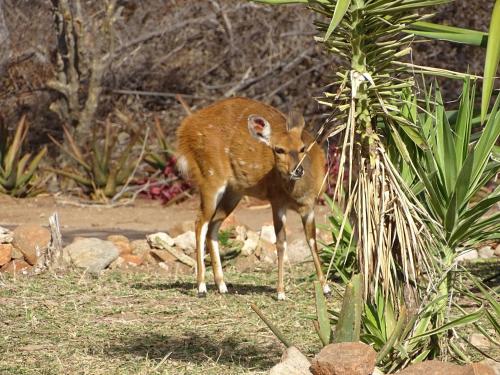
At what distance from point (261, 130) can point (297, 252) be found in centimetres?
242

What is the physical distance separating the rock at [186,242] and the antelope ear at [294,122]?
7.41 feet

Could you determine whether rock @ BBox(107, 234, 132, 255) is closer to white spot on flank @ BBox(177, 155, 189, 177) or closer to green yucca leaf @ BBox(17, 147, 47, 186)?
white spot on flank @ BBox(177, 155, 189, 177)

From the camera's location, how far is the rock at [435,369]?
508cm

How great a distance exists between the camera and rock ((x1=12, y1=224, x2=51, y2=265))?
31.6 ft

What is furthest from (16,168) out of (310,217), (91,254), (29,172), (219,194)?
(310,217)

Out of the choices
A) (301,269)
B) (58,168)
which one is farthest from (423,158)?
(58,168)

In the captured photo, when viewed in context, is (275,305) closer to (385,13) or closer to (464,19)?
(385,13)

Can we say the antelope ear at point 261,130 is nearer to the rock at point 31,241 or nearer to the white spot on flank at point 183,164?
the white spot on flank at point 183,164

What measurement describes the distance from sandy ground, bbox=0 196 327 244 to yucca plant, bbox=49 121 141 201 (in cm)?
33

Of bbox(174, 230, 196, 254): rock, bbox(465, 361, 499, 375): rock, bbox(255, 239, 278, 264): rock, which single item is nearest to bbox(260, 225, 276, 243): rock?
bbox(255, 239, 278, 264): rock

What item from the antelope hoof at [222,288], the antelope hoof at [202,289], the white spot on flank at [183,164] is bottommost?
the antelope hoof at [222,288]

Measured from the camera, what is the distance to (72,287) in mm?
8734

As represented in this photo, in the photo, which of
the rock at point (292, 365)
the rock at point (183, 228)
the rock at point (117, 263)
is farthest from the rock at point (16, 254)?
the rock at point (292, 365)

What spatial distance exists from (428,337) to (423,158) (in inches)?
36.5
